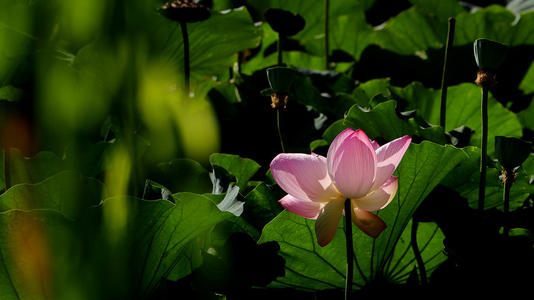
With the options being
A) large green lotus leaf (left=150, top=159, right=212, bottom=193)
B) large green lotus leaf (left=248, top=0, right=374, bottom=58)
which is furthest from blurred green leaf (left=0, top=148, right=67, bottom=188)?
large green lotus leaf (left=248, top=0, right=374, bottom=58)

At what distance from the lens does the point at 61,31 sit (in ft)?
4.41

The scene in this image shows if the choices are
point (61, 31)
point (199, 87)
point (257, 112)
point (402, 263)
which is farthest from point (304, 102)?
point (61, 31)

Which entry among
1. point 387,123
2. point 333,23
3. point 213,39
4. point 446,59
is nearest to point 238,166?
point 387,123

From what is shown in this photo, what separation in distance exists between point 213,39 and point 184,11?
274 mm

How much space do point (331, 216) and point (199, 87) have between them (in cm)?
80

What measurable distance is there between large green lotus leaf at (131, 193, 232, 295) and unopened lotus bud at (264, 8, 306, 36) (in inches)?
23.1

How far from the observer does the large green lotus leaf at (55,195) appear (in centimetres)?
68

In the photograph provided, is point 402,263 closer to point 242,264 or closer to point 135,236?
point 242,264

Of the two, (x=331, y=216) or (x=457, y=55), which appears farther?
(x=457, y=55)

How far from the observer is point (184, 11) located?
1.05 m

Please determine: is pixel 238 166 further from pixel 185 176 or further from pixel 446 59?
pixel 446 59

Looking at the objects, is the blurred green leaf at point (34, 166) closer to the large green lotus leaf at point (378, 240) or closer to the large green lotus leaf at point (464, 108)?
the large green lotus leaf at point (378, 240)

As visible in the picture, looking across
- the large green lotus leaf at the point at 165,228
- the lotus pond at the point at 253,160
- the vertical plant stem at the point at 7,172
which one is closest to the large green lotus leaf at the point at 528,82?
the lotus pond at the point at 253,160

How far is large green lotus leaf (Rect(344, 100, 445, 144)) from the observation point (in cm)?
86
